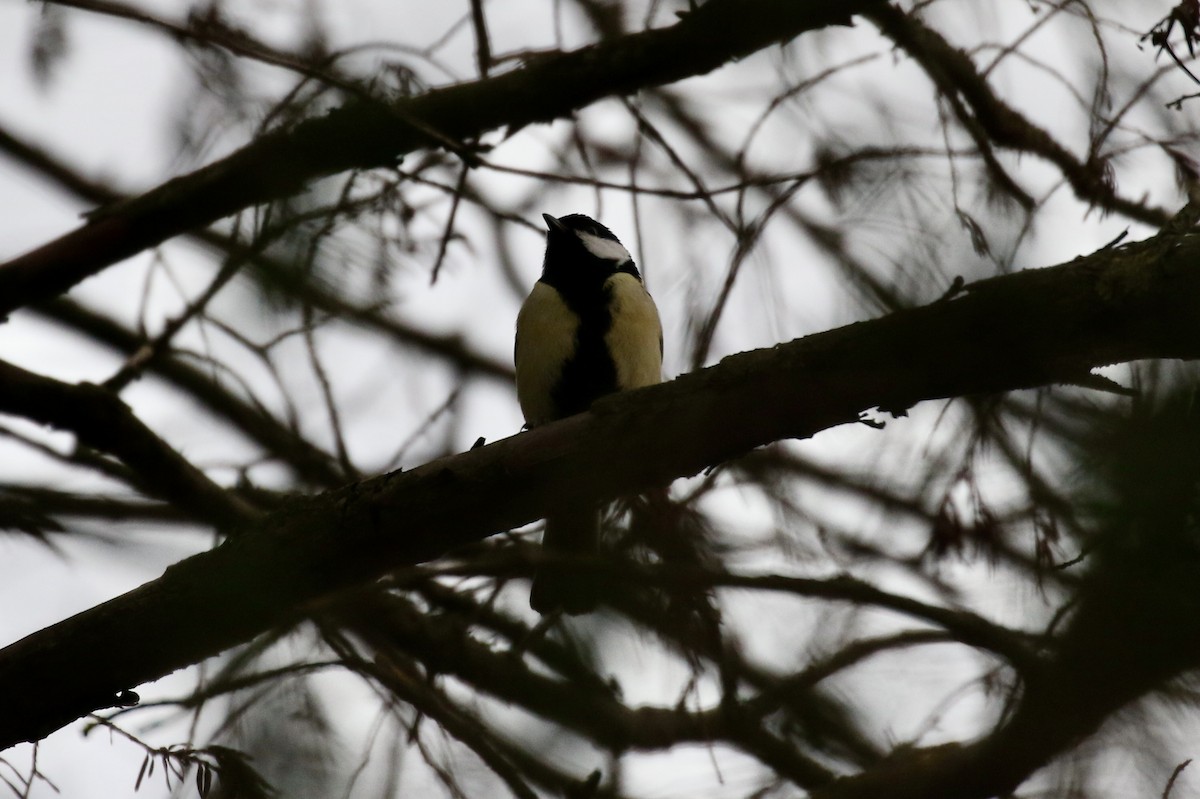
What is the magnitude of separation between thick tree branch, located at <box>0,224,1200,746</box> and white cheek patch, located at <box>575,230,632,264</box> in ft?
6.94

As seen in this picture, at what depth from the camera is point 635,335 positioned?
378 cm

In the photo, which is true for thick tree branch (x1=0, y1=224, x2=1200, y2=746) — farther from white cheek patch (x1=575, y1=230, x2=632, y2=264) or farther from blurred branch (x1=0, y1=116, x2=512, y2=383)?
white cheek patch (x1=575, y1=230, x2=632, y2=264)

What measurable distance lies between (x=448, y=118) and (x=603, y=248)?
1.34 m

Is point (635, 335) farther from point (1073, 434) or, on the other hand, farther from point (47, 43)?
point (1073, 434)

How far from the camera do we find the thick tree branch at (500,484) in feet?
6.77

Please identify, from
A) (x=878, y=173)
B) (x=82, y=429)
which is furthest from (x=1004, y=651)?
(x=82, y=429)

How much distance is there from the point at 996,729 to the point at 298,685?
1.44 metres

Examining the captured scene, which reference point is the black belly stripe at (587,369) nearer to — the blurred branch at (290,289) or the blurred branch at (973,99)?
the blurred branch at (290,289)

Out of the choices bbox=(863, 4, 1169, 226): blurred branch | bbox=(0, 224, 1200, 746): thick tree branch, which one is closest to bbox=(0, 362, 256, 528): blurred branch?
Result: bbox=(0, 224, 1200, 746): thick tree branch

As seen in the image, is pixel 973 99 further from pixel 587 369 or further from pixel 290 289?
pixel 290 289

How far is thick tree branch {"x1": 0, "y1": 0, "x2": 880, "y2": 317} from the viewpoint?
2949 millimetres

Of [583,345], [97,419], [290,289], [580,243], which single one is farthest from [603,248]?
[290,289]

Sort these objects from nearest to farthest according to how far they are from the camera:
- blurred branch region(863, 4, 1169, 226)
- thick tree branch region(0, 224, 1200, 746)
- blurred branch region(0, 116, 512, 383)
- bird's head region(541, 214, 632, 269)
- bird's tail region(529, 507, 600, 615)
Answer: blurred branch region(0, 116, 512, 383)
thick tree branch region(0, 224, 1200, 746)
bird's tail region(529, 507, 600, 615)
blurred branch region(863, 4, 1169, 226)
bird's head region(541, 214, 632, 269)

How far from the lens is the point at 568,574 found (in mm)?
2521
